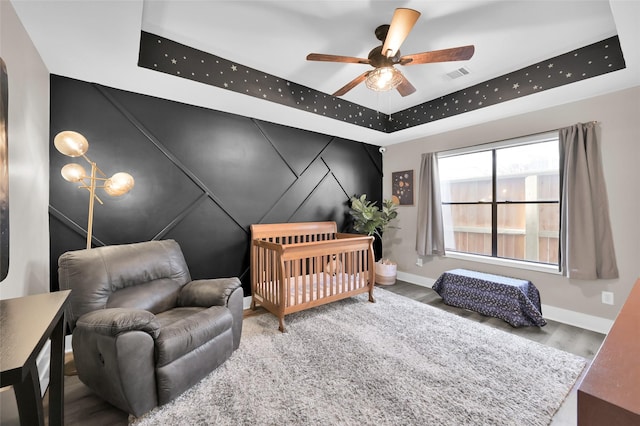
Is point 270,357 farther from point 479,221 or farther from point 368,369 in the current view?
point 479,221

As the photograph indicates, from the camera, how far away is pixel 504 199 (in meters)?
3.33

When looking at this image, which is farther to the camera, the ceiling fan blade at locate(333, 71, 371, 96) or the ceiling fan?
the ceiling fan blade at locate(333, 71, 371, 96)

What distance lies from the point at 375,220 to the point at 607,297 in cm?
252

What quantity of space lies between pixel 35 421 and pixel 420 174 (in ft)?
13.9

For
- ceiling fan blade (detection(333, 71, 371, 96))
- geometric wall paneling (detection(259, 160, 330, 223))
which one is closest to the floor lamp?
geometric wall paneling (detection(259, 160, 330, 223))

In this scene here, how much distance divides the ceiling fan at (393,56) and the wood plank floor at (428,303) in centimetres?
235

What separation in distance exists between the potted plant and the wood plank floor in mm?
184

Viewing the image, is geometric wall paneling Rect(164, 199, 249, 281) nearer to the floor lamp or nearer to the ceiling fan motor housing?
the floor lamp

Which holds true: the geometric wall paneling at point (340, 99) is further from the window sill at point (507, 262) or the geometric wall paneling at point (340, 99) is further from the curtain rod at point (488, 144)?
the window sill at point (507, 262)

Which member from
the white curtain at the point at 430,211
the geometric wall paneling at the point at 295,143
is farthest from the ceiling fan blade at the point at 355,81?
the white curtain at the point at 430,211

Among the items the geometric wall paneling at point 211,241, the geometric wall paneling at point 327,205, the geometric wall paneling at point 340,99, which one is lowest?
the geometric wall paneling at point 211,241

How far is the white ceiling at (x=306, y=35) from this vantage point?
5.38 ft

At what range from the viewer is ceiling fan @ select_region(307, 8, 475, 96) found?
1.59 m

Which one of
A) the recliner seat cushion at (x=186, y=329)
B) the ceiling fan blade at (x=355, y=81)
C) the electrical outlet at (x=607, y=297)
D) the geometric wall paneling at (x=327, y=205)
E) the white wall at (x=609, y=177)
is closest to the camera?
the recliner seat cushion at (x=186, y=329)
